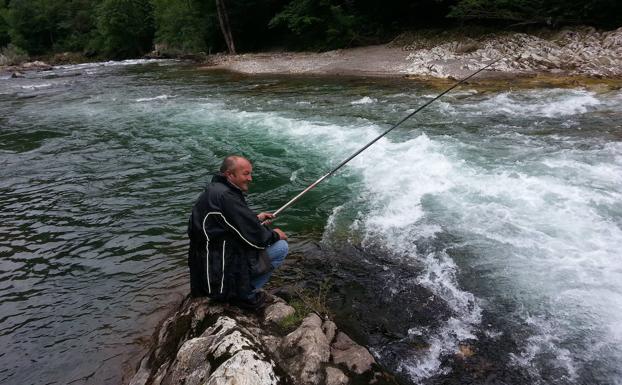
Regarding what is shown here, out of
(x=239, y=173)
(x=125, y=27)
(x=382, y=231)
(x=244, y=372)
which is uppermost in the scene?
(x=125, y=27)

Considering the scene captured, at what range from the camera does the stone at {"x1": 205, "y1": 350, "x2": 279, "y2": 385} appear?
296 cm

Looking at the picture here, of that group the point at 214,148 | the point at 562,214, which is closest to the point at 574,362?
the point at 562,214

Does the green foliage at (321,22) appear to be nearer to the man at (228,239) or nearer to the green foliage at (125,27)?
the man at (228,239)

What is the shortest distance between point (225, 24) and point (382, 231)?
3067 cm

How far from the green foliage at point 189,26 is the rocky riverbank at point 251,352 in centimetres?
3402

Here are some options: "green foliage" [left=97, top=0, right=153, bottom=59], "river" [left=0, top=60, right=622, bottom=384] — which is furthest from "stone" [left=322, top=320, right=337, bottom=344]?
"green foliage" [left=97, top=0, right=153, bottom=59]

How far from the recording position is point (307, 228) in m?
6.45

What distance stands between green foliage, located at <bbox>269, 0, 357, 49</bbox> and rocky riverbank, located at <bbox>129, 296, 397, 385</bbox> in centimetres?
2272

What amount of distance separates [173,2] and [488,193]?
1567 inches

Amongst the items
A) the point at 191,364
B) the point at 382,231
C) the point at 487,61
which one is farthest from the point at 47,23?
the point at 191,364

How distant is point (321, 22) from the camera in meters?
26.2

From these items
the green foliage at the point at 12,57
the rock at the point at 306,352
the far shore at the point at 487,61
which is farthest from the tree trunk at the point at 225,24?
the rock at the point at 306,352

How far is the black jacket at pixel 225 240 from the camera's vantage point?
12.2 ft

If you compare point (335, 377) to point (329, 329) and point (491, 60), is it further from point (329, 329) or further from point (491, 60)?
point (491, 60)
